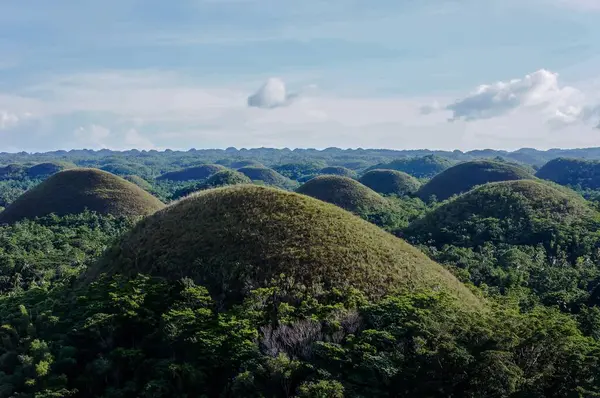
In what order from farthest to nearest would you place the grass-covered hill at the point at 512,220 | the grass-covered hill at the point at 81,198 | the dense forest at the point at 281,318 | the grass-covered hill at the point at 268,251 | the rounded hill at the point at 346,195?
the rounded hill at the point at 346,195 < the grass-covered hill at the point at 81,198 < the grass-covered hill at the point at 512,220 < the grass-covered hill at the point at 268,251 < the dense forest at the point at 281,318

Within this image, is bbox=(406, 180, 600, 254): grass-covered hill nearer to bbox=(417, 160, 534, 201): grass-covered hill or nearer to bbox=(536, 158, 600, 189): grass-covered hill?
bbox=(417, 160, 534, 201): grass-covered hill

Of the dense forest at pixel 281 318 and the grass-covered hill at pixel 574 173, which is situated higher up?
the grass-covered hill at pixel 574 173

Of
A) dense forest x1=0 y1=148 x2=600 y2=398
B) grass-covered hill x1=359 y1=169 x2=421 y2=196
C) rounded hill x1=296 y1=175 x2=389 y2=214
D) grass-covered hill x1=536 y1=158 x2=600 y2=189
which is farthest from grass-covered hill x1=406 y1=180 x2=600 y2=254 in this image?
grass-covered hill x1=536 y1=158 x2=600 y2=189

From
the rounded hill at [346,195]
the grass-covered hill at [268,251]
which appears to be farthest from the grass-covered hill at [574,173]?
the grass-covered hill at [268,251]

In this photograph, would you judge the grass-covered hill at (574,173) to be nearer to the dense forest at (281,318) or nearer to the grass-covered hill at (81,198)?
the grass-covered hill at (81,198)

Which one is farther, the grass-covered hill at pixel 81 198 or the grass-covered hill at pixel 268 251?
the grass-covered hill at pixel 81 198

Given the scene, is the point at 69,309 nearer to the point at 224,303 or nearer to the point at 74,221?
the point at 224,303

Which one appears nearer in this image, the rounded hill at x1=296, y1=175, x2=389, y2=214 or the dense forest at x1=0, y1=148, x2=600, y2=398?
the dense forest at x1=0, y1=148, x2=600, y2=398

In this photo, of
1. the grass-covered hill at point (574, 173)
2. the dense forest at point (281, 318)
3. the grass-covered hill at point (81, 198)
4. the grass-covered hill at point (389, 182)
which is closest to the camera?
the dense forest at point (281, 318)
